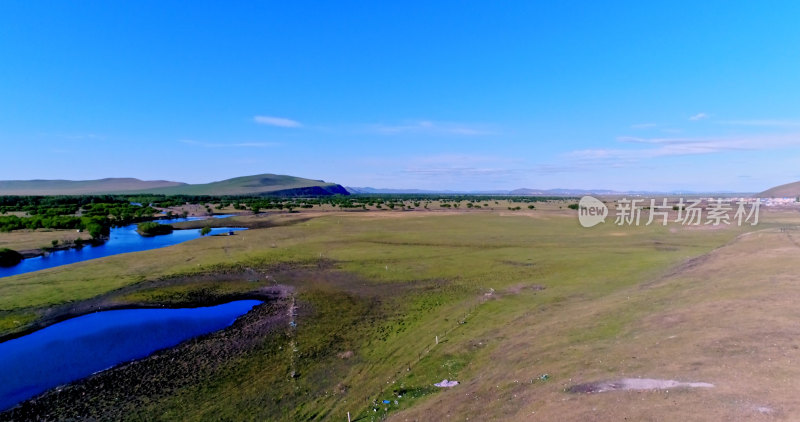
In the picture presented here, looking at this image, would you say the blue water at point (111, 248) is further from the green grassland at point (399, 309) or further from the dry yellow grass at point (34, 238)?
the green grassland at point (399, 309)

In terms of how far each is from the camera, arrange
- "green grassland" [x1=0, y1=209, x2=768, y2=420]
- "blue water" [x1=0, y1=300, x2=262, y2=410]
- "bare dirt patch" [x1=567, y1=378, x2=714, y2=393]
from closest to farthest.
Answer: "bare dirt patch" [x1=567, y1=378, x2=714, y2=393] → "green grassland" [x1=0, y1=209, x2=768, y2=420] → "blue water" [x1=0, y1=300, x2=262, y2=410]

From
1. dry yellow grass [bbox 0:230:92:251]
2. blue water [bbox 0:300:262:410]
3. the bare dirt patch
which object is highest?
the bare dirt patch

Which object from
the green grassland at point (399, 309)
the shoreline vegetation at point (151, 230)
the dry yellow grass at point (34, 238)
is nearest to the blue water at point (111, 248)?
the shoreline vegetation at point (151, 230)

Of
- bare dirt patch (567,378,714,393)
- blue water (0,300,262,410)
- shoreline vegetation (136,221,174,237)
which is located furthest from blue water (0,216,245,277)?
bare dirt patch (567,378,714,393)

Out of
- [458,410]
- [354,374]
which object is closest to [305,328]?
[354,374]

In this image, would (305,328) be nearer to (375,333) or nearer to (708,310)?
(375,333)

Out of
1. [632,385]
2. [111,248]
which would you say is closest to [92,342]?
[632,385]

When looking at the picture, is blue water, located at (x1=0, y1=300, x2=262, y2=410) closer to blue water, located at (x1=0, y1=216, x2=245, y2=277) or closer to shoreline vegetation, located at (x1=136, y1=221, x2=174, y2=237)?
blue water, located at (x1=0, y1=216, x2=245, y2=277)
